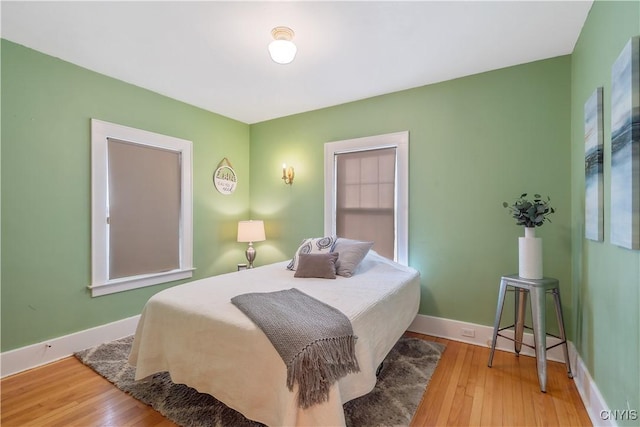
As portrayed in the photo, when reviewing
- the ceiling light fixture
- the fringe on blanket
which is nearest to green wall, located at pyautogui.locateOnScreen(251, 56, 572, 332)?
the ceiling light fixture

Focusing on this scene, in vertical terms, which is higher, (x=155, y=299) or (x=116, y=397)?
(x=155, y=299)

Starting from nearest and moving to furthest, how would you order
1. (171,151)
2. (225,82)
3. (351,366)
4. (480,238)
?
(351,366)
(480,238)
(225,82)
(171,151)

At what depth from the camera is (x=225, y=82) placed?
289 cm

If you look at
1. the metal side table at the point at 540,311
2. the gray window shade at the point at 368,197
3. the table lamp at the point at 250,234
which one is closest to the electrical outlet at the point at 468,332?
the metal side table at the point at 540,311

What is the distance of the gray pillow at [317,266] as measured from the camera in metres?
2.52

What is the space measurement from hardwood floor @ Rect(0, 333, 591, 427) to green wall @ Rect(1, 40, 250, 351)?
0.47 meters

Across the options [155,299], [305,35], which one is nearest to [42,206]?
[155,299]

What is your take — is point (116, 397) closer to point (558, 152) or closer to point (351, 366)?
point (351, 366)

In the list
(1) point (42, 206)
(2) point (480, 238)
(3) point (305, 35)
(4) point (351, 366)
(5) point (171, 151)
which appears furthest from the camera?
(5) point (171, 151)

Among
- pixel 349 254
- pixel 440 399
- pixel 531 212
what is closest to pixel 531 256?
pixel 531 212

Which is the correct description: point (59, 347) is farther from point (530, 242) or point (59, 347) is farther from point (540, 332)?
point (530, 242)

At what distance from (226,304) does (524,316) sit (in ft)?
7.75

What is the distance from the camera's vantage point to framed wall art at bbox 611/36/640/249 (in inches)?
45.9

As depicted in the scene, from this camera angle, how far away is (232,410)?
5.77 ft
